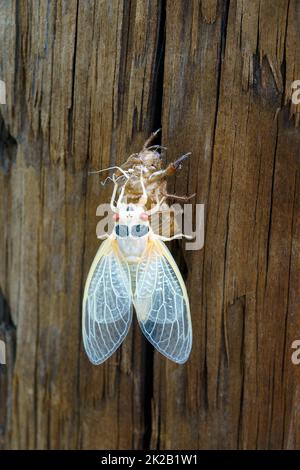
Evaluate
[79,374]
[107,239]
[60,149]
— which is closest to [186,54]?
[60,149]

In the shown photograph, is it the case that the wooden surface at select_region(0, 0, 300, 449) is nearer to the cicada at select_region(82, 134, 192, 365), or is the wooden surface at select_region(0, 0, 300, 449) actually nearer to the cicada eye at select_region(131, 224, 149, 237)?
the cicada at select_region(82, 134, 192, 365)

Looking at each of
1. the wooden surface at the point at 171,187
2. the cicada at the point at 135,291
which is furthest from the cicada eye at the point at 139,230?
the wooden surface at the point at 171,187

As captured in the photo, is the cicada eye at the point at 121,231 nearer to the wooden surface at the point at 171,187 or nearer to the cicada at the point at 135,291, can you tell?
the cicada at the point at 135,291

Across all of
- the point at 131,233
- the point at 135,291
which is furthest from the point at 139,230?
the point at 135,291

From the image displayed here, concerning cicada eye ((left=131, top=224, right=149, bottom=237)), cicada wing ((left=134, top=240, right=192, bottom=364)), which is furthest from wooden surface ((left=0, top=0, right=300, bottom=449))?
cicada eye ((left=131, top=224, right=149, bottom=237))

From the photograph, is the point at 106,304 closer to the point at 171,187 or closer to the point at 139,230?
the point at 139,230

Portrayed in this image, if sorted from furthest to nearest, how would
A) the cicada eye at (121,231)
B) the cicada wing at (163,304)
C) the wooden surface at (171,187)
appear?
the cicada eye at (121,231)
the cicada wing at (163,304)
the wooden surface at (171,187)

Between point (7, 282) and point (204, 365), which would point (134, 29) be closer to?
point (7, 282)
